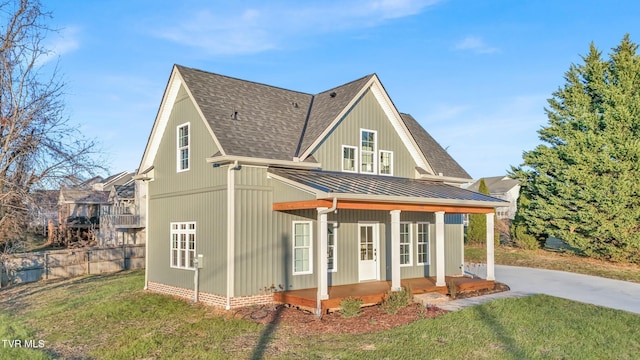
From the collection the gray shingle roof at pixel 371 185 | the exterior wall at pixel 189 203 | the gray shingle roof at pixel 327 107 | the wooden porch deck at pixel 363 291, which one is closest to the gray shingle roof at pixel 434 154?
the gray shingle roof at pixel 371 185

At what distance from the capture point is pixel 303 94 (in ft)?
59.7

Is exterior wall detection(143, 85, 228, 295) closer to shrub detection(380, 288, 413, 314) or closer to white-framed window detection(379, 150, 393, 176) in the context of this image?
shrub detection(380, 288, 413, 314)

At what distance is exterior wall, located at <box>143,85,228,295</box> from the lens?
13555mm

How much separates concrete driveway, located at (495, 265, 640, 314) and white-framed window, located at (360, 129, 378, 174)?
592 centimetres

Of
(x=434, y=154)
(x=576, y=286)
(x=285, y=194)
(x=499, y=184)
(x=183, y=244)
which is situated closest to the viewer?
(x=285, y=194)

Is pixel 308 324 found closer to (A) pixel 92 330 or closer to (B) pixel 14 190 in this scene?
(A) pixel 92 330

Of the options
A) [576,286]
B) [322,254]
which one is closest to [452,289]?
[322,254]

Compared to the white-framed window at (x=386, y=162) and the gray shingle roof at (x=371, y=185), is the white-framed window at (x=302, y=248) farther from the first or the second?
the white-framed window at (x=386, y=162)

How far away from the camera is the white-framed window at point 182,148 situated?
1530cm

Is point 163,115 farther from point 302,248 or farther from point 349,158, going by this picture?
point 302,248

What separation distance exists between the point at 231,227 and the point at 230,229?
6cm

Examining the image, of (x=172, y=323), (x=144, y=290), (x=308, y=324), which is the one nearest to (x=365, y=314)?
(x=308, y=324)

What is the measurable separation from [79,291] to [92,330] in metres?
6.66

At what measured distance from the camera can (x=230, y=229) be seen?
1302 cm
